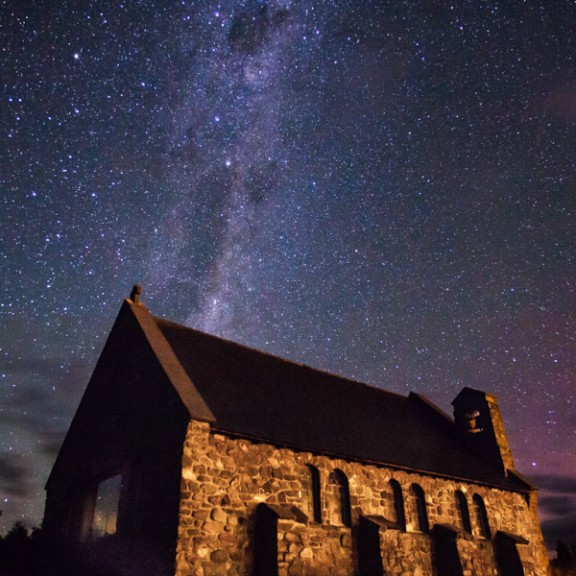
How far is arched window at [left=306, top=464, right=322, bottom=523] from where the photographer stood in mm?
16188

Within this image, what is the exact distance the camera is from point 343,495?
17234 mm

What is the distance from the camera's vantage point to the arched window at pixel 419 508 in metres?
18.9

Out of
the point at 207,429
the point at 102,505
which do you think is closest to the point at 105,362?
the point at 102,505

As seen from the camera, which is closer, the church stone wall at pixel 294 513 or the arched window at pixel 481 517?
the church stone wall at pixel 294 513

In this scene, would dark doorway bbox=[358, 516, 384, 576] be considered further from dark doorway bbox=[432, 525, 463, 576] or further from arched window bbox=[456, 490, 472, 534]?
arched window bbox=[456, 490, 472, 534]

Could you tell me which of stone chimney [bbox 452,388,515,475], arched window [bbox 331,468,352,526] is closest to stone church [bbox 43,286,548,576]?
arched window [bbox 331,468,352,526]

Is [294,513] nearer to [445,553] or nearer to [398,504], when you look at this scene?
[398,504]

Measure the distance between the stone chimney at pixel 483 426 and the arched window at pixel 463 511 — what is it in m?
4.30

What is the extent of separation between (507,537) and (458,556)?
3.72 meters

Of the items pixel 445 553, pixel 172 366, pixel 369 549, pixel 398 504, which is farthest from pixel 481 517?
pixel 172 366

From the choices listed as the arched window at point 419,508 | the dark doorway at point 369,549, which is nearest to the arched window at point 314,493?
the dark doorway at point 369,549

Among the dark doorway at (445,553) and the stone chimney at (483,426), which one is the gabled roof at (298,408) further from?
the dark doorway at (445,553)

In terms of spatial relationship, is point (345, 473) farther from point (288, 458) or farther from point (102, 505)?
point (102, 505)

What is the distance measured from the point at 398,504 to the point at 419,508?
1.13 metres
